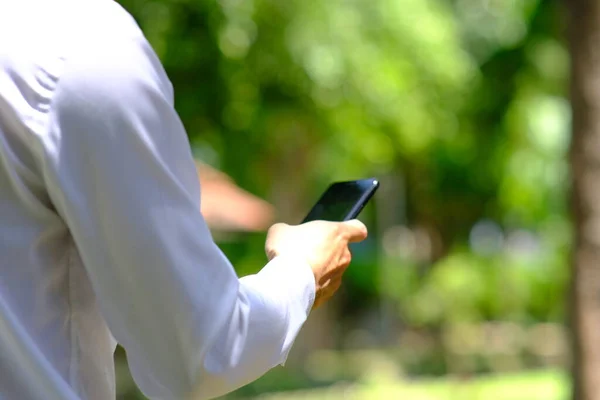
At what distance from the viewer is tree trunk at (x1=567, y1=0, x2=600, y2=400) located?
6.57 meters

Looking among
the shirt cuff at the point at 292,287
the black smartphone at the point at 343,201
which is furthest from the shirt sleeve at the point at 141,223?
the black smartphone at the point at 343,201

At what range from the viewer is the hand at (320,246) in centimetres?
133

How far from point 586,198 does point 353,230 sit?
5.41 m

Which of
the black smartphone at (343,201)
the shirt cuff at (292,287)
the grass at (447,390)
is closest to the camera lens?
the shirt cuff at (292,287)

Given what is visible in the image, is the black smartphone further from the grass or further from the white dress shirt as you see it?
the grass

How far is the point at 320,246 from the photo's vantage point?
1357 millimetres

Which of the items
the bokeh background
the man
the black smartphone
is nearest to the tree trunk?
the bokeh background

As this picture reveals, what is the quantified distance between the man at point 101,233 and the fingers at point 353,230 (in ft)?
0.83

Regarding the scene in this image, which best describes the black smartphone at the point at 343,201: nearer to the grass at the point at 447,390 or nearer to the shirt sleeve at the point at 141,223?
the shirt sleeve at the point at 141,223

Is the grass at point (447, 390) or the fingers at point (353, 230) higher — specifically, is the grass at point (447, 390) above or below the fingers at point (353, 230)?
below

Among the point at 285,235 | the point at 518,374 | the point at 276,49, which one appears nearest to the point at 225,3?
the point at 276,49

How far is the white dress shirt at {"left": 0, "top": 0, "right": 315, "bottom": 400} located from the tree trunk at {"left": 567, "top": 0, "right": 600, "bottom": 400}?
5677mm

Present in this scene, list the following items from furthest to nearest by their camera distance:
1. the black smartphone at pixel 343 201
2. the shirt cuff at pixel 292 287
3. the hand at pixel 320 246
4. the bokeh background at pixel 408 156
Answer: the bokeh background at pixel 408 156
the black smartphone at pixel 343 201
the hand at pixel 320 246
the shirt cuff at pixel 292 287

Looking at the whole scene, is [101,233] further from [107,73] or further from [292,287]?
[292,287]
